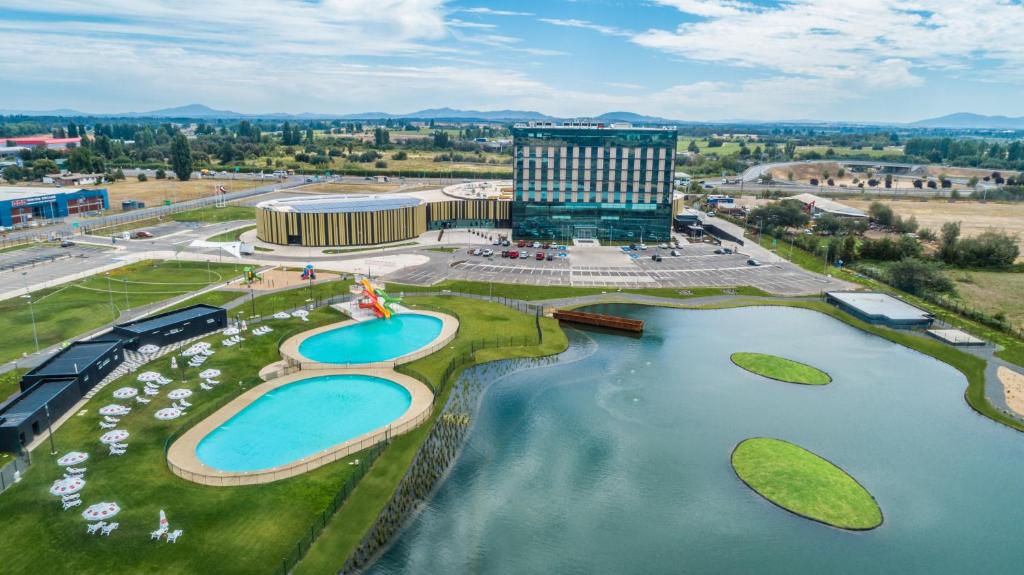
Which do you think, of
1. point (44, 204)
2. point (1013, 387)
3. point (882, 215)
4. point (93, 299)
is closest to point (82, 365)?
point (93, 299)

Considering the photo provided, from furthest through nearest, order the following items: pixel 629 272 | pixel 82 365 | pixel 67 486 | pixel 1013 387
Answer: pixel 629 272 → pixel 1013 387 → pixel 82 365 → pixel 67 486

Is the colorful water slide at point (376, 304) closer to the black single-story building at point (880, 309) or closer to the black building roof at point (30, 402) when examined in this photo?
the black building roof at point (30, 402)

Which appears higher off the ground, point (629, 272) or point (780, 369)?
point (629, 272)

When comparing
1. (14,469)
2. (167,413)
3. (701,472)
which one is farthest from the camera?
(167,413)

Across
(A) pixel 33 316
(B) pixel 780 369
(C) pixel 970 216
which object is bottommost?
(B) pixel 780 369

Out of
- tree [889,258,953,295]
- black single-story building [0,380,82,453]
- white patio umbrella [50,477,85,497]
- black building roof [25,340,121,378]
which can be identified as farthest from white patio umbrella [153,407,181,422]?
tree [889,258,953,295]

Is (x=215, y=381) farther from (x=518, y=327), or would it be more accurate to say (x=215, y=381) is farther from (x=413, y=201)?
(x=413, y=201)

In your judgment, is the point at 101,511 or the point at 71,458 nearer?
the point at 101,511

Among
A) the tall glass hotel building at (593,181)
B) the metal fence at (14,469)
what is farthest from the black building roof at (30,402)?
the tall glass hotel building at (593,181)

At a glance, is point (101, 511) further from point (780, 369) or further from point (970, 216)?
point (970, 216)

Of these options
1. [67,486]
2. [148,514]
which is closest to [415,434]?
[148,514]
